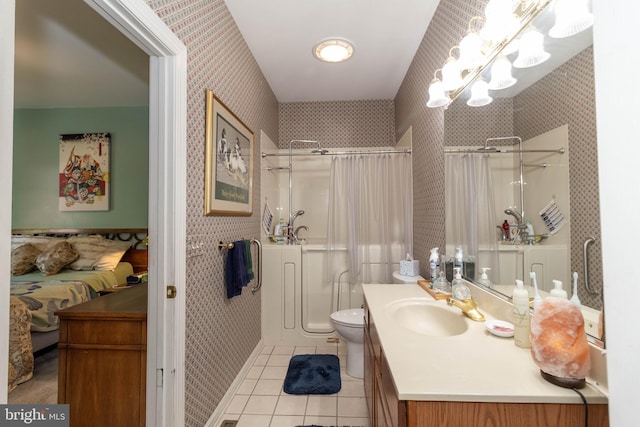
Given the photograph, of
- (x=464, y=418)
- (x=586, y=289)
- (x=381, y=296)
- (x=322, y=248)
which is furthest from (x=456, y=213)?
(x=322, y=248)

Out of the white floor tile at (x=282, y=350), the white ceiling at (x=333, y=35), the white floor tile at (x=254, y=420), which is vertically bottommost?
the white floor tile at (x=282, y=350)

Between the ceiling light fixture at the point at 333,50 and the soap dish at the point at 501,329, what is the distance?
7.16 feet

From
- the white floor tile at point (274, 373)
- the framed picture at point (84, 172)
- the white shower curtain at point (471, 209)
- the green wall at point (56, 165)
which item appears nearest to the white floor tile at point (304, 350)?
the white floor tile at point (274, 373)

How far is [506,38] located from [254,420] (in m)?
2.41

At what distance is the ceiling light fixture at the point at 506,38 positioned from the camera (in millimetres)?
904

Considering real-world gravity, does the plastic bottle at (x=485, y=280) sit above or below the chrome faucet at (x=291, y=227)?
below

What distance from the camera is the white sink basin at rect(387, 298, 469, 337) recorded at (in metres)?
1.36

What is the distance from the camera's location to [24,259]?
3047 mm

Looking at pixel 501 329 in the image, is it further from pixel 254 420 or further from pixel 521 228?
pixel 254 420

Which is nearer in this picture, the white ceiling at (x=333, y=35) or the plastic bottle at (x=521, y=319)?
the plastic bottle at (x=521, y=319)

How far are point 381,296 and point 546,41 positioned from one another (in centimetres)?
133

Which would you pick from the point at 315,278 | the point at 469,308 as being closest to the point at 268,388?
the point at 315,278

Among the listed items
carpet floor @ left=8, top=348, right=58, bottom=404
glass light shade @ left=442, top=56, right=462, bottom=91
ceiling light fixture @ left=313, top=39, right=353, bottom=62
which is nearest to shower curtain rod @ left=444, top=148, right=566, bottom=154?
glass light shade @ left=442, top=56, right=462, bottom=91

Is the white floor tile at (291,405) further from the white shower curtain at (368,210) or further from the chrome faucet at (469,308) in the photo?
the chrome faucet at (469,308)
